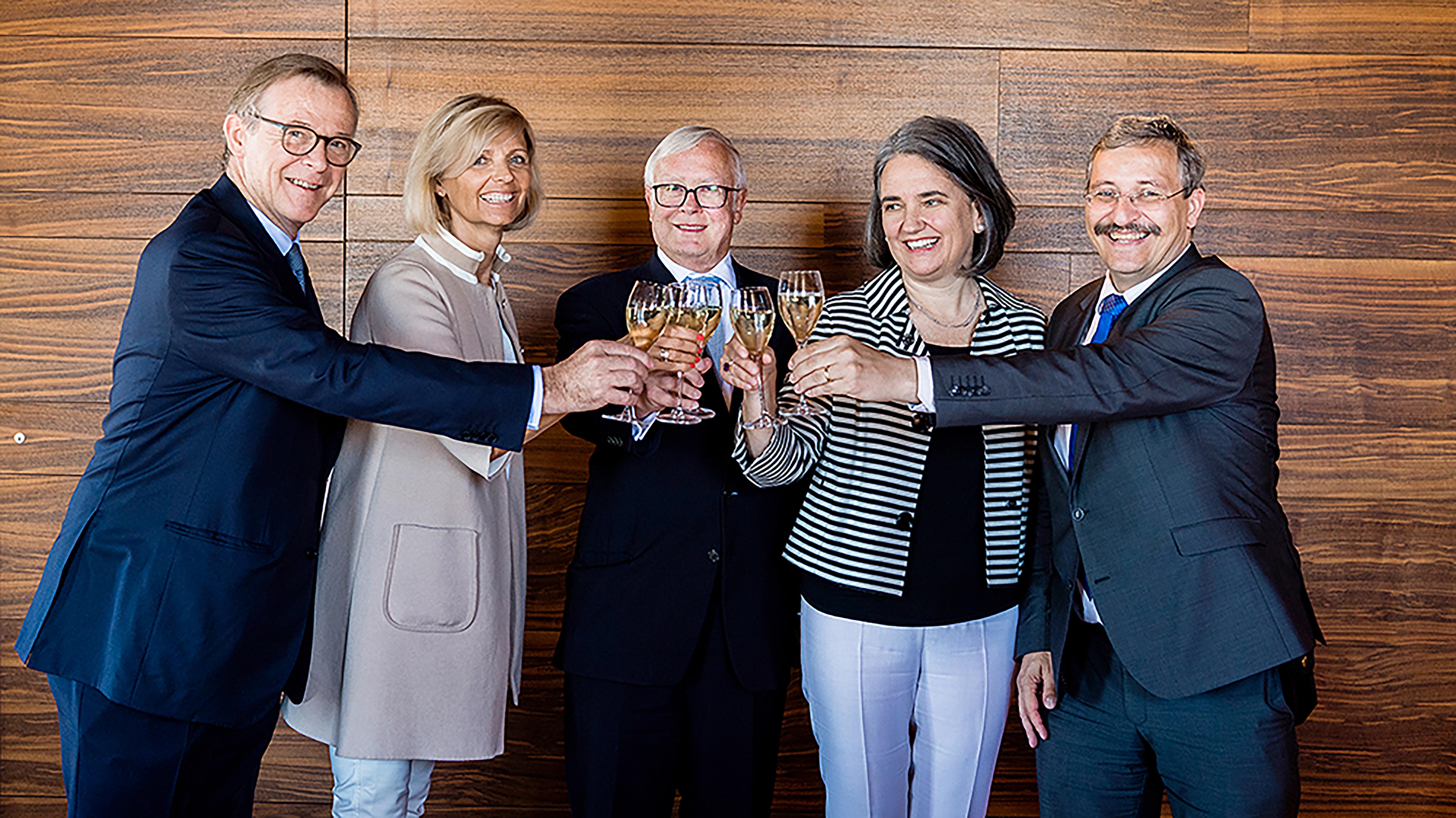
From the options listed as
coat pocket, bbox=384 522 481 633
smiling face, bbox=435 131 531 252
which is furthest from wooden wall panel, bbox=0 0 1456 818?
coat pocket, bbox=384 522 481 633

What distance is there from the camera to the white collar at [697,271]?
2.15 m

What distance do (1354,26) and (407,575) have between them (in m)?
2.82

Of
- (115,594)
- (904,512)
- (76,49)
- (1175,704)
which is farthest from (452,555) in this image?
(76,49)

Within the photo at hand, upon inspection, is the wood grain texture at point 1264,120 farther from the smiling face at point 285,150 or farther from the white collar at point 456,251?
the smiling face at point 285,150

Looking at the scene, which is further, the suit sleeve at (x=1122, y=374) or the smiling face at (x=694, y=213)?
the smiling face at (x=694, y=213)

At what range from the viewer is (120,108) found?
277cm

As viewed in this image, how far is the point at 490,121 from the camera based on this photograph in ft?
6.73

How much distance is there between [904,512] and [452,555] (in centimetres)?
86

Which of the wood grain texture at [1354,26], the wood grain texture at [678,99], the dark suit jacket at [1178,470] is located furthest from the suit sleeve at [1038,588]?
the wood grain texture at [1354,26]

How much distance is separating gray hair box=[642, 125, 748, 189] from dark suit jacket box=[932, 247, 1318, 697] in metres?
0.77

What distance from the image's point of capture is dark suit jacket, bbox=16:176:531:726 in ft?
5.34

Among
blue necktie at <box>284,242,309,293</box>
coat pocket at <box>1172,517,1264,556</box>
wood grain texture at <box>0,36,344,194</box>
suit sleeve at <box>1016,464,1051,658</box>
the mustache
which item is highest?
wood grain texture at <box>0,36,344,194</box>

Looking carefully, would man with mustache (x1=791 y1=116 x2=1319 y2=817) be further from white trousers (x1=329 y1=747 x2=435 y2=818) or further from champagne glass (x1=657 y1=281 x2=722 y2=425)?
white trousers (x1=329 y1=747 x2=435 y2=818)

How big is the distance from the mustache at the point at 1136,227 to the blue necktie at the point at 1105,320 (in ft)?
0.45
